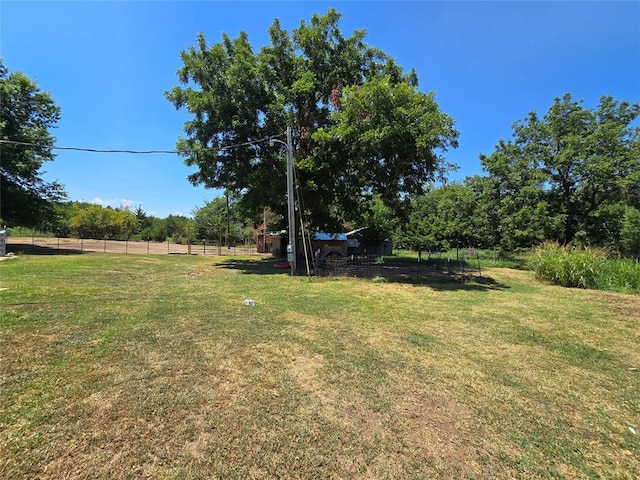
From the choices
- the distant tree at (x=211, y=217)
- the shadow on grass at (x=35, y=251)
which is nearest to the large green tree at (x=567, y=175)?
the shadow on grass at (x=35, y=251)

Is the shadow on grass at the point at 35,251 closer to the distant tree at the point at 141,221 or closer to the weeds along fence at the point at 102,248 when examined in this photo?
the weeds along fence at the point at 102,248

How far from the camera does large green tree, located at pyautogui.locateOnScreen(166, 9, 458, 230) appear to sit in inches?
587

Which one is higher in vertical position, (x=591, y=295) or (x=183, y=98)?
(x=183, y=98)

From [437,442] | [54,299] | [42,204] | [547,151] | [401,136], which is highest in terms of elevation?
[547,151]

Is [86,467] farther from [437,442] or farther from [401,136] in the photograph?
[401,136]

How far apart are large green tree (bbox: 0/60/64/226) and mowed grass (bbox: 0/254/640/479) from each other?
784 inches

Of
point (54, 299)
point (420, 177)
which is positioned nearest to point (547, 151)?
point (420, 177)

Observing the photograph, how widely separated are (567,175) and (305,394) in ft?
95.7

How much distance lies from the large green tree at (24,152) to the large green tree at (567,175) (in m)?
32.8

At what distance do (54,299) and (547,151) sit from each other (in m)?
30.7

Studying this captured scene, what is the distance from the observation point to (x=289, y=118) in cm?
1512

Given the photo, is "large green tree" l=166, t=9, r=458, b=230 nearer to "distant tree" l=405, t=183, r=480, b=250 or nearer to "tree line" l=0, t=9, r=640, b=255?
"tree line" l=0, t=9, r=640, b=255

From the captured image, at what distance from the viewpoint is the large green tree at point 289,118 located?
14.9 metres

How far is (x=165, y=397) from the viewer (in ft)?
10.2
